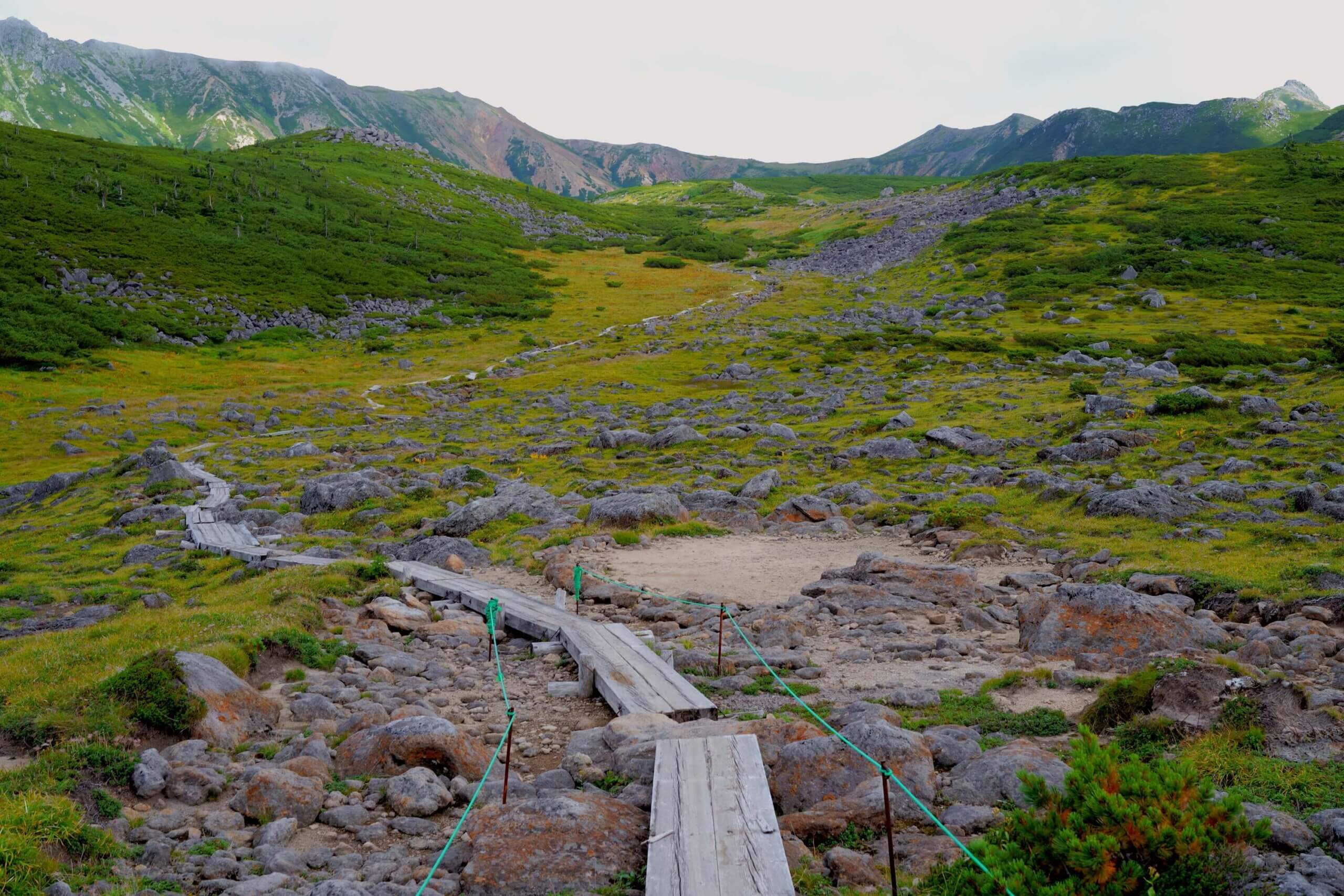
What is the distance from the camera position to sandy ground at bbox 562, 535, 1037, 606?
62.5 feet

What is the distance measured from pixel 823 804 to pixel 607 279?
112 meters

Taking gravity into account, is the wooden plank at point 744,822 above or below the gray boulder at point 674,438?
above

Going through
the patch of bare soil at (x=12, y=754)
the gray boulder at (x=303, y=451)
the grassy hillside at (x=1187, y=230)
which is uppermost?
the grassy hillside at (x=1187, y=230)

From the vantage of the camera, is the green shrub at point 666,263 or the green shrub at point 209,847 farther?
the green shrub at point 666,263

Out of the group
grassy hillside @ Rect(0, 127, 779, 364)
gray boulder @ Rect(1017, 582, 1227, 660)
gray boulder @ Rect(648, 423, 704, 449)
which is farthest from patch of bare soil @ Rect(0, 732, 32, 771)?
grassy hillside @ Rect(0, 127, 779, 364)

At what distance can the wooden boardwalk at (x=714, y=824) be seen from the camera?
21.0 feet

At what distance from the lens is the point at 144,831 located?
25.4ft

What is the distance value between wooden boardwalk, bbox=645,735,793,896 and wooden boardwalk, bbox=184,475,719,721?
2.29 metres

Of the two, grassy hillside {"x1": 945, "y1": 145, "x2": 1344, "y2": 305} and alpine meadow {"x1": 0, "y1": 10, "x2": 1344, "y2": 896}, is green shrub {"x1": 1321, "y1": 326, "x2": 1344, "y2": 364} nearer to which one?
alpine meadow {"x1": 0, "y1": 10, "x2": 1344, "y2": 896}

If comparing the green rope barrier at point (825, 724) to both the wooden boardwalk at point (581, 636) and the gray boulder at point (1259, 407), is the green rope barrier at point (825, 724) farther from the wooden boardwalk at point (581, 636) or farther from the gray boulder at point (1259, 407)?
the gray boulder at point (1259, 407)

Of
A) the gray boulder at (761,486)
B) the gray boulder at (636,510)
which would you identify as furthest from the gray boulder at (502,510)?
the gray boulder at (761,486)

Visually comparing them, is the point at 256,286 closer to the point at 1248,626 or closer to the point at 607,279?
the point at 607,279

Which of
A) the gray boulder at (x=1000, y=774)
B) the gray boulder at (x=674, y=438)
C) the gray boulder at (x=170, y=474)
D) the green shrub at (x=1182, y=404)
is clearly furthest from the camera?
the gray boulder at (x=674, y=438)

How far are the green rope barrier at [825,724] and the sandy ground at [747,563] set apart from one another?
0.89 m
